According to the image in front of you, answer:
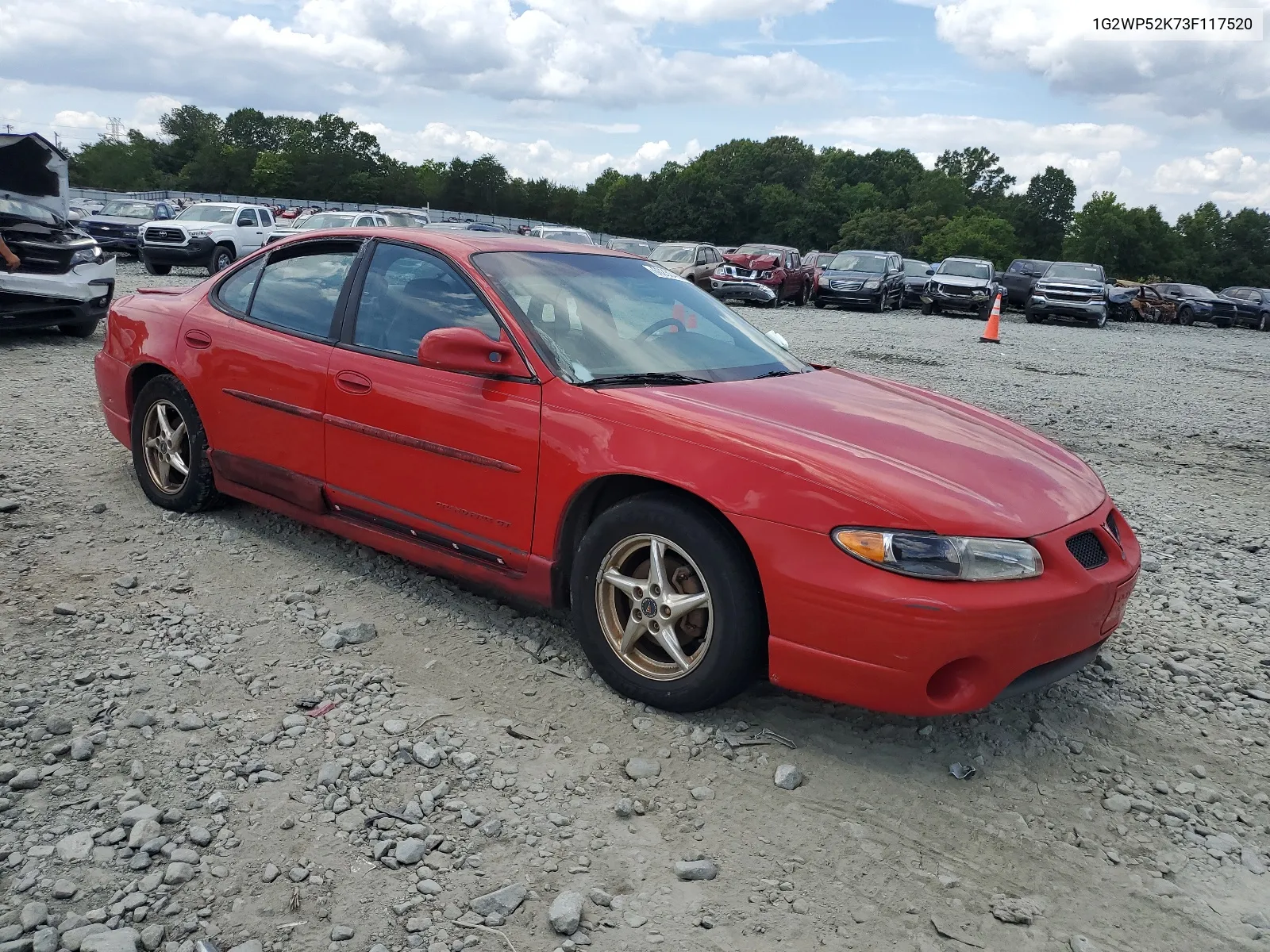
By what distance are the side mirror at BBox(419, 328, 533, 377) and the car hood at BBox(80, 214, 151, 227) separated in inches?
987

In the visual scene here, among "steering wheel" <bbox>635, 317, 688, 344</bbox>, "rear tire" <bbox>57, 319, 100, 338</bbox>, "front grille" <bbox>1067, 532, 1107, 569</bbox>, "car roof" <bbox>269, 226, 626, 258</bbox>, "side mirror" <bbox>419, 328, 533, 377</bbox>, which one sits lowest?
"rear tire" <bbox>57, 319, 100, 338</bbox>

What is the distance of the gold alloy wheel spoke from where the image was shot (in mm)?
3115

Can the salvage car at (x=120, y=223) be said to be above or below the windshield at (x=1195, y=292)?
below

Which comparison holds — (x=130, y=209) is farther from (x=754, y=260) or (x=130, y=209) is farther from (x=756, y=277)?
(x=756, y=277)

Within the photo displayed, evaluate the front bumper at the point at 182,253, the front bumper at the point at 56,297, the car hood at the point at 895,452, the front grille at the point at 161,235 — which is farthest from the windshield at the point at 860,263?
the car hood at the point at 895,452

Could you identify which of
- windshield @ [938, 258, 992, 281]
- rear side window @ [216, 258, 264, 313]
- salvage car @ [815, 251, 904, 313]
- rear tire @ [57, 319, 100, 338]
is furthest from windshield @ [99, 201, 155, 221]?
rear side window @ [216, 258, 264, 313]

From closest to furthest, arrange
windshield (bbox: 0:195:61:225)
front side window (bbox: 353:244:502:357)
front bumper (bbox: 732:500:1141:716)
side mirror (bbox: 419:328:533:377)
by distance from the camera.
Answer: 1. front bumper (bbox: 732:500:1141:716)
2. side mirror (bbox: 419:328:533:377)
3. front side window (bbox: 353:244:502:357)
4. windshield (bbox: 0:195:61:225)

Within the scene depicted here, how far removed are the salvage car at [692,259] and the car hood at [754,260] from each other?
53 centimetres

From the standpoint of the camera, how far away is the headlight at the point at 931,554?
2779mm

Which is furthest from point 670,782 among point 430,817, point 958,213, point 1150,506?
point 958,213

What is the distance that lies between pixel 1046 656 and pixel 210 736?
251cm

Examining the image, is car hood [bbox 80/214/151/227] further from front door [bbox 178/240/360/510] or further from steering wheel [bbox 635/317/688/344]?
steering wheel [bbox 635/317/688/344]

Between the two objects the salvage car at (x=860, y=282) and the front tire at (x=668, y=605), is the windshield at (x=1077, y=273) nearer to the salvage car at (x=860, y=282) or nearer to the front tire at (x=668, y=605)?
the salvage car at (x=860, y=282)

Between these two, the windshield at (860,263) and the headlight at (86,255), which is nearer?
the headlight at (86,255)
